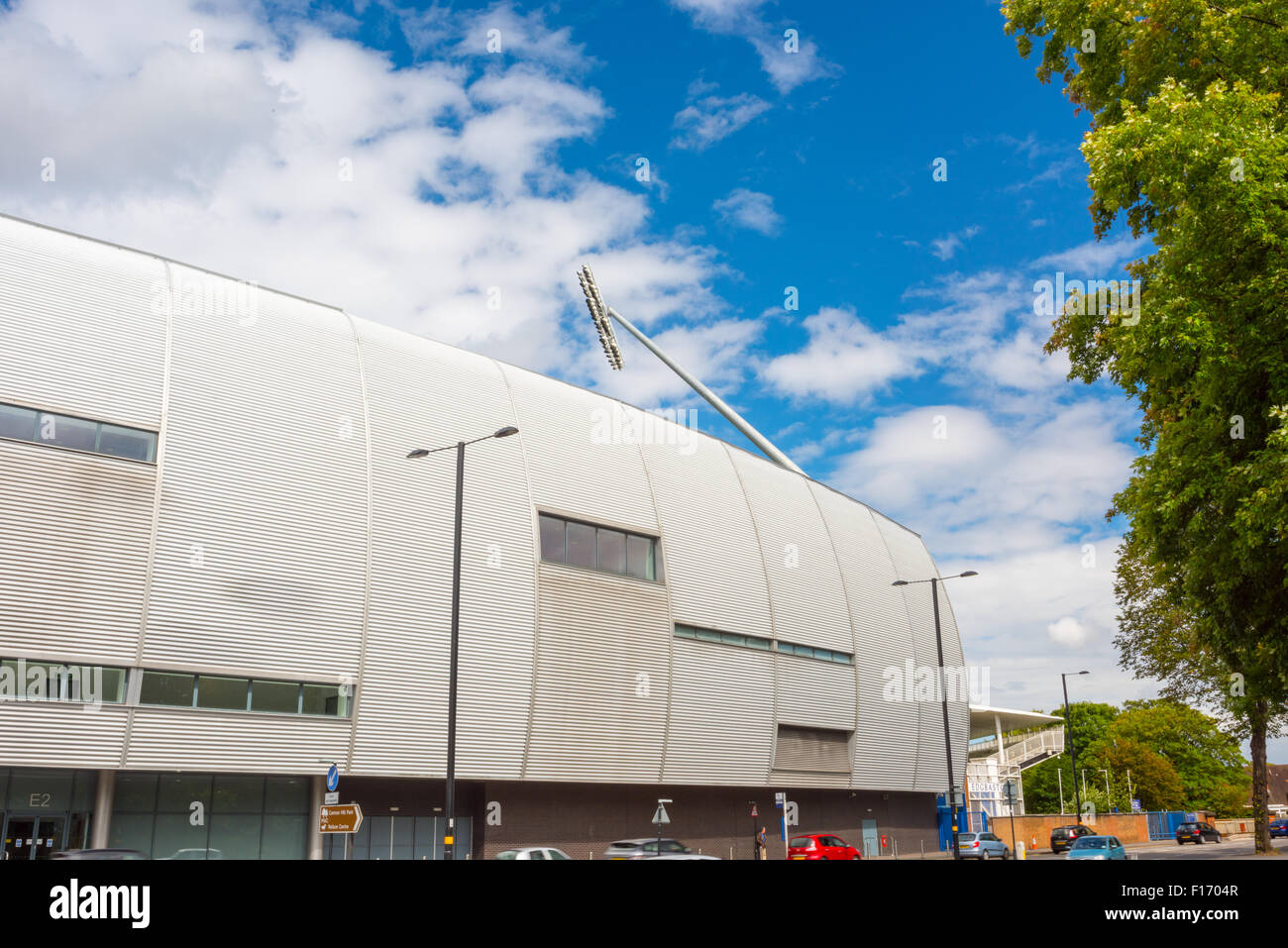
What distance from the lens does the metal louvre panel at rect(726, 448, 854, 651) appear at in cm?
4497

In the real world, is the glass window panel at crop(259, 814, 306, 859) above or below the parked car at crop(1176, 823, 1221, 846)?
above

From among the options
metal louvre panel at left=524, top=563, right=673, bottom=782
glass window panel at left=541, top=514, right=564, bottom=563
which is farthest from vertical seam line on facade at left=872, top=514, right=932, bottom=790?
glass window panel at left=541, top=514, right=564, bottom=563

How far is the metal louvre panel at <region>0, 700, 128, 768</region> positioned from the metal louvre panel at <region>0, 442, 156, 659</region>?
134 centimetres

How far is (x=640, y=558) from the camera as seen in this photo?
1548 inches

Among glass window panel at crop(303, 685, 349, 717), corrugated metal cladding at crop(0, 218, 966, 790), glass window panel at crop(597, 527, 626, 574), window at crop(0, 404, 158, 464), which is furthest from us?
glass window panel at crop(597, 527, 626, 574)

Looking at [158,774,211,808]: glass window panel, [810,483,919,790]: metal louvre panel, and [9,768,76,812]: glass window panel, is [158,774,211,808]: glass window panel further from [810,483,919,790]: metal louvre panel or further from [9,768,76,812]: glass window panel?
[810,483,919,790]: metal louvre panel

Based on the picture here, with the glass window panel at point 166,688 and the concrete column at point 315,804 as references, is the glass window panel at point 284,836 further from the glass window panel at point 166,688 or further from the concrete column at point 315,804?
the glass window panel at point 166,688

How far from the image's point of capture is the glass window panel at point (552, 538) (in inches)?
1422

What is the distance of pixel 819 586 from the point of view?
156ft

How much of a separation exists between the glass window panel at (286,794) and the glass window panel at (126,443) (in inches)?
399

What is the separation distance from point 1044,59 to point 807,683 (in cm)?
3023

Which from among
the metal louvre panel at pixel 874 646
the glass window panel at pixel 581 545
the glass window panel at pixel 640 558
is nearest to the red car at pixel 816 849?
the glass window panel at pixel 640 558
